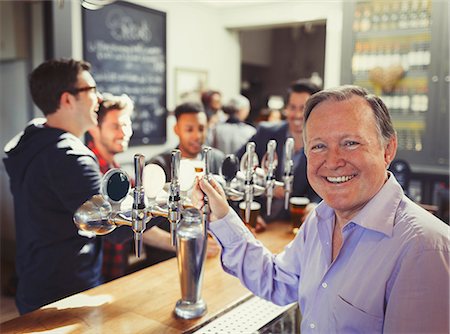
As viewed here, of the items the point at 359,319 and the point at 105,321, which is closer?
the point at 359,319

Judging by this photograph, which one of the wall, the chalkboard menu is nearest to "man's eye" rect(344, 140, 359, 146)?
the chalkboard menu

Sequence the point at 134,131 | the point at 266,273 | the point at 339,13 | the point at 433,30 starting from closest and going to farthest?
the point at 266,273 → the point at 433,30 → the point at 134,131 → the point at 339,13

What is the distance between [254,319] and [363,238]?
1.66 feet

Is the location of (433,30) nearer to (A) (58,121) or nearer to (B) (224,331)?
(A) (58,121)

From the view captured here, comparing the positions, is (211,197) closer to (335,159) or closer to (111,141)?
(335,159)

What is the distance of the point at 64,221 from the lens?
5.80ft

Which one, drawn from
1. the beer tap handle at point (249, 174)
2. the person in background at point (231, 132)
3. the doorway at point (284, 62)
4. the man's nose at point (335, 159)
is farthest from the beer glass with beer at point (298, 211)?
the doorway at point (284, 62)

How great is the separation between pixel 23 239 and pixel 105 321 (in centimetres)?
72

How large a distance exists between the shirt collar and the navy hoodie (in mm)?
994

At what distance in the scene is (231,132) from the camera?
453 centimetres

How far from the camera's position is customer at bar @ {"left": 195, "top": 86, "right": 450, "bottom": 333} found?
98cm

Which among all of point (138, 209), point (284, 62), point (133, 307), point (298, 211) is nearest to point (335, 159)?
point (138, 209)

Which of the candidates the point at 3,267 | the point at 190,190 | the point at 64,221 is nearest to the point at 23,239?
the point at 64,221

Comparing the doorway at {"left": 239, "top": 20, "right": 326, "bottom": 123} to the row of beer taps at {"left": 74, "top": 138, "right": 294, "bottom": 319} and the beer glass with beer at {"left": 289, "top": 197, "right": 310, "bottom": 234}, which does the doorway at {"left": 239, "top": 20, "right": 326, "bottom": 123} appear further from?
the row of beer taps at {"left": 74, "top": 138, "right": 294, "bottom": 319}
